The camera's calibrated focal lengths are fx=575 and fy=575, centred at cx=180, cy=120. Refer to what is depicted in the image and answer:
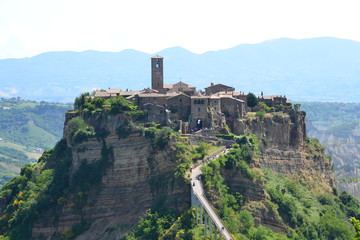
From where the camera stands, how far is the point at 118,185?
2734 inches

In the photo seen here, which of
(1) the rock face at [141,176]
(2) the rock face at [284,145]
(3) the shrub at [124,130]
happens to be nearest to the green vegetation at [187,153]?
(1) the rock face at [141,176]

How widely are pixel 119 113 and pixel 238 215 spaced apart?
2232cm

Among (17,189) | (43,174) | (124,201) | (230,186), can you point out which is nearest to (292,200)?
(230,186)

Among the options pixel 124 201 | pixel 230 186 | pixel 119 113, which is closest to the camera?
pixel 230 186

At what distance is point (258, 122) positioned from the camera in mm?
75250

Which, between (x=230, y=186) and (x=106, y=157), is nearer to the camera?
(x=230, y=186)

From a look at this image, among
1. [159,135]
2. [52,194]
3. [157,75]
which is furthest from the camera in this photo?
[157,75]

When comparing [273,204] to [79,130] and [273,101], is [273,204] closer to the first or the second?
[273,101]

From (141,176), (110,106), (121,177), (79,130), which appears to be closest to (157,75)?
(110,106)

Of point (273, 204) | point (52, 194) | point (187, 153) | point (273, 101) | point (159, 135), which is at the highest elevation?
point (273, 101)

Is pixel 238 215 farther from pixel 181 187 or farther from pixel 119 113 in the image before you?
pixel 119 113

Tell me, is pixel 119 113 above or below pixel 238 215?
above

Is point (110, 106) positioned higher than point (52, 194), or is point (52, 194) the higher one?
point (110, 106)

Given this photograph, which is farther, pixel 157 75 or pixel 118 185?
pixel 157 75
